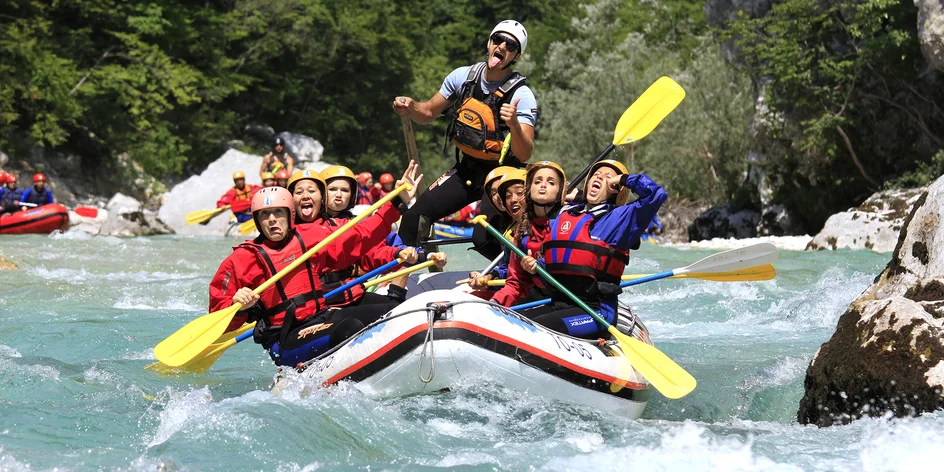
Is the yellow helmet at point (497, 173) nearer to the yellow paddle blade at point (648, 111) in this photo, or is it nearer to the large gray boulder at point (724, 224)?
the yellow paddle blade at point (648, 111)

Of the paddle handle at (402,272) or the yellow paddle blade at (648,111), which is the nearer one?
the paddle handle at (402,272)

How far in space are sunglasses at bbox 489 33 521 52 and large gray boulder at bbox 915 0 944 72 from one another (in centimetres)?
1010

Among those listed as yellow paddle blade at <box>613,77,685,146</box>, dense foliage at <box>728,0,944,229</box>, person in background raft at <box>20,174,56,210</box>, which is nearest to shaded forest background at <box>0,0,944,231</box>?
dense foliage at <box>728,0,944,229</box>

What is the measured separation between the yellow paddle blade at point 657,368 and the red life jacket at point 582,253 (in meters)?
0.28

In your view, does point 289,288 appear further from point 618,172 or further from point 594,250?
point 618,172

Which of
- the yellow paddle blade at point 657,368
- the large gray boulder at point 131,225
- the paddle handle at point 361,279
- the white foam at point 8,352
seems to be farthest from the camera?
the large gray boulder at point 131,225

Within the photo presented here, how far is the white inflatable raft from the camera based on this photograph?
4508 mm

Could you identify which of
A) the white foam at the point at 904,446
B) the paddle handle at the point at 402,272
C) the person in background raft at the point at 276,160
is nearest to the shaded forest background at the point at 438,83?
the person in background raft at the point at 276,160

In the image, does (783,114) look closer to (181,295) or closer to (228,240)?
(228,240)

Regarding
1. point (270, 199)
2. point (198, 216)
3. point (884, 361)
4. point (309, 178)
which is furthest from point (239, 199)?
point (884, 361)

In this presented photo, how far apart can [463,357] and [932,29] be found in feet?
37.5

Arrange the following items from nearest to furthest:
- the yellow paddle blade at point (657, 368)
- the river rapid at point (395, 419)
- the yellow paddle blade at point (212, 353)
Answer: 1. the river rapid at point (395, 419)
2. the yellow paddle blade at point (657, 368)
3. the yellow paddle blade at point (212, 353)

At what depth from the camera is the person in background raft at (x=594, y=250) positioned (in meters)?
5.00

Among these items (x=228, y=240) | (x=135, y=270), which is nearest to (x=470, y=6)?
(x=228, y=240)
